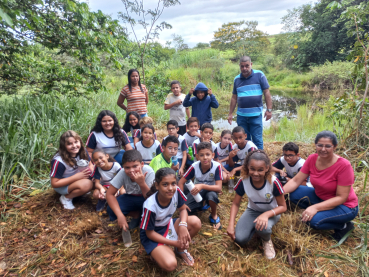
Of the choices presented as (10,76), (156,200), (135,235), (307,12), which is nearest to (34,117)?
(10,76)

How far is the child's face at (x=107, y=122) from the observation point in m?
3.19

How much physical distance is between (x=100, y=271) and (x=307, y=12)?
23806 millimetres

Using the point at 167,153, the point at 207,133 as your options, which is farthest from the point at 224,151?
the point at 167,153

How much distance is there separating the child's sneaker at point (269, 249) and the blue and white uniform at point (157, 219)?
91 cm

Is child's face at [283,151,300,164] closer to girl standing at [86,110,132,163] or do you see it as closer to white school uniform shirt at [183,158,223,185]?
white school uniform shirt at [183,158,223,185]

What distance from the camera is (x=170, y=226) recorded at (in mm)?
2115

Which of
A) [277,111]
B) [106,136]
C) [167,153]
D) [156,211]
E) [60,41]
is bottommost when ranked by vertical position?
[277,111]

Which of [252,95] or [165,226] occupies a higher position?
[252,95]

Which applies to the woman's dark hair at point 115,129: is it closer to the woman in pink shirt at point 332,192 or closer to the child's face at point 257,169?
the child's face at point 257,169

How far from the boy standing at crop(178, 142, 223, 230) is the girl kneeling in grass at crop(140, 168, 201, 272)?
0.53m

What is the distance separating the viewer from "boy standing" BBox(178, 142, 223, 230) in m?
2.63

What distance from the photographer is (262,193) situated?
7.36 feet

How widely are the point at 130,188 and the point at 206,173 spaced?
95 cm

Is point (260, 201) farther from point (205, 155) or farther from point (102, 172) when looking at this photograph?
point (102, 172)
